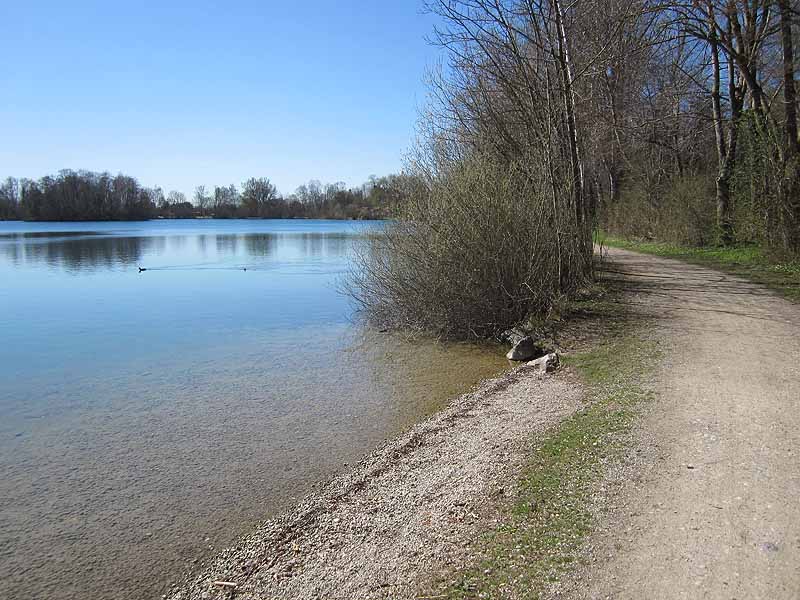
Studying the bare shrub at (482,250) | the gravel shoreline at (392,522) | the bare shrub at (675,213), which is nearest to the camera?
the gravel shoreline at (392,522)

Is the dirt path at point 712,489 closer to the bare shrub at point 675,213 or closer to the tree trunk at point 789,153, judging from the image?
the tree trunk at point 789,153

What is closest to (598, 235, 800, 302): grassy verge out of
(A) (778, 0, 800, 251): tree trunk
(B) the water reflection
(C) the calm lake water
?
(A) (778, 0, 800, 251): tree trunk

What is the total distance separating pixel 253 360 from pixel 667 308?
7.78 metres

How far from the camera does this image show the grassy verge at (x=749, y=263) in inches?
526

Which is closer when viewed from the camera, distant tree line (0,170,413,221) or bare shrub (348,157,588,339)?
bare shrub (348,157,588,339)

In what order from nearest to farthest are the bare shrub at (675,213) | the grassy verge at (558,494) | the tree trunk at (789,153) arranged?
the grassy verge at (558,494), the tree trunk at (789,153), the bare shrub at (675,213)

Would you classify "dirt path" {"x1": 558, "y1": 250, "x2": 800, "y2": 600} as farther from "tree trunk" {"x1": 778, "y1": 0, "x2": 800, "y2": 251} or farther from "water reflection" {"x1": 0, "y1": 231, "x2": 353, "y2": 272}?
"water reflection" {"x1": 0, "y1": 231, "x2": 353, "y2": 272}

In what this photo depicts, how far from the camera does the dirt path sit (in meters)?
3.45

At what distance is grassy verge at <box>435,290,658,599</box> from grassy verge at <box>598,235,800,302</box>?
665cm

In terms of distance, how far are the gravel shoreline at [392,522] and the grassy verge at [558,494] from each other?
0.54 feet

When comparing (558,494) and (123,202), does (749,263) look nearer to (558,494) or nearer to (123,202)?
(558,494)

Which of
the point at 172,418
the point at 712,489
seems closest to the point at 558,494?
the point at 712,489

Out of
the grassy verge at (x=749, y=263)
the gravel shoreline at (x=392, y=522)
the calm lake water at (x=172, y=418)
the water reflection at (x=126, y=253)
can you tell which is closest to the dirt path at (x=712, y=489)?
the gravel shoreline at (x=392, y=522)

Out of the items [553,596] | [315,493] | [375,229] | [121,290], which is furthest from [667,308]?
[121,290]
